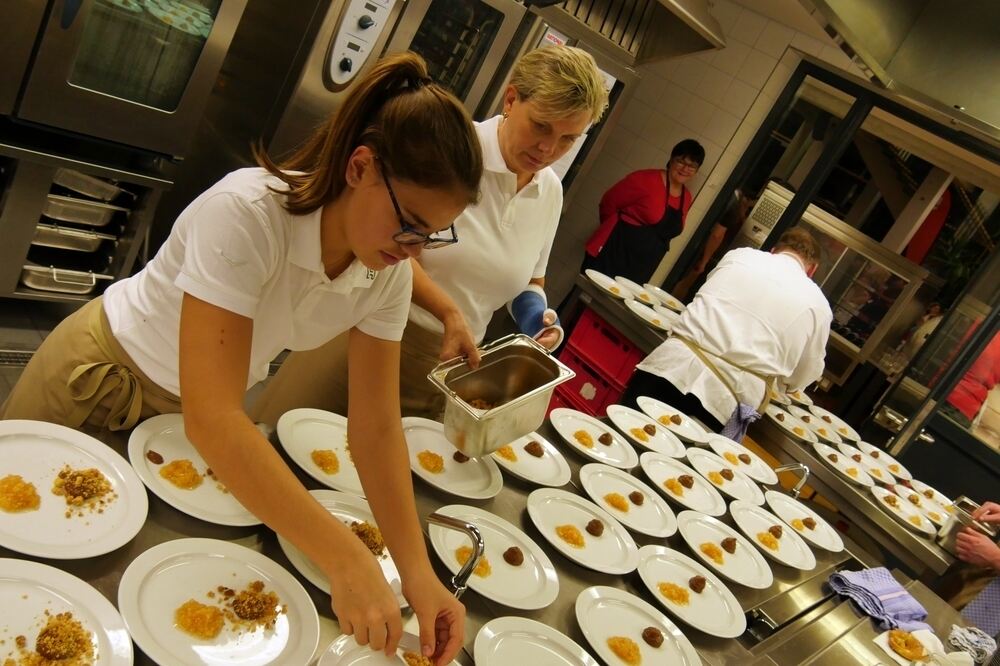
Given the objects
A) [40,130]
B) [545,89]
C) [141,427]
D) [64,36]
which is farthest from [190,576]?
[40,130]

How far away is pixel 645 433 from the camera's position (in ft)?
8.58

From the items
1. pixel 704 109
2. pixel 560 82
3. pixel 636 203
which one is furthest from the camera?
pixel 704 109

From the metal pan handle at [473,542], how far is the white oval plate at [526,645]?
0.09 m

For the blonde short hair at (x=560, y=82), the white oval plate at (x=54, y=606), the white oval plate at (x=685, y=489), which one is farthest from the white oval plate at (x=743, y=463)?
the white oval plate at (x=54, y=606)

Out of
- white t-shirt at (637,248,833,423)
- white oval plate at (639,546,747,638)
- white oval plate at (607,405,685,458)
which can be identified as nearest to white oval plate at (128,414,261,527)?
white oval plate at (639,546,747,638)

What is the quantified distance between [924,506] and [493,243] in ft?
8.92

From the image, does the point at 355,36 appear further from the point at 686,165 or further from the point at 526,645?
the point at 686,165

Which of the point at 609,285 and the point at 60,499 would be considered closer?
the point at 60,499

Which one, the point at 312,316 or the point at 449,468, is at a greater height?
the point at 312,316

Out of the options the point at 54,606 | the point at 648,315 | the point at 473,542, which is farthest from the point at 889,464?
the point at 54,606

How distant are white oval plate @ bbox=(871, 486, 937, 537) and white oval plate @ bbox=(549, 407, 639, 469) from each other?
1.56m

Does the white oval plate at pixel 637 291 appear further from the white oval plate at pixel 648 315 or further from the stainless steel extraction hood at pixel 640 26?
the stainless steel extraction hood at pixel 640 26

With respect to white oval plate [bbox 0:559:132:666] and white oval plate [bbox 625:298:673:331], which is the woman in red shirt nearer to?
white oval plate [bbox 625:298:673:331]

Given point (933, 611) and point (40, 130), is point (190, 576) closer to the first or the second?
point (40, 130)
